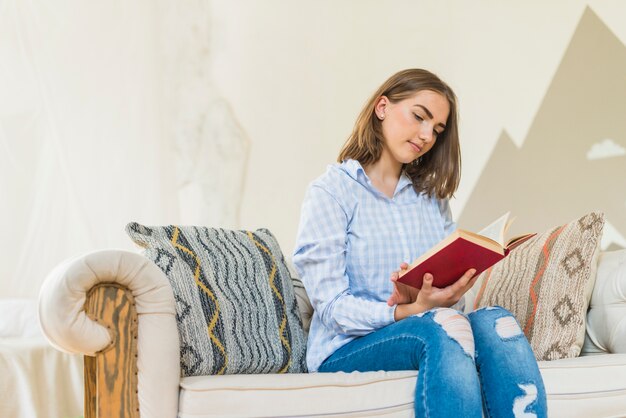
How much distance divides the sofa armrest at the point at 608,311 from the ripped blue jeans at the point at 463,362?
41cm

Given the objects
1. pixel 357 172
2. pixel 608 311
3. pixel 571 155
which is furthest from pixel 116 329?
pixel 571 155

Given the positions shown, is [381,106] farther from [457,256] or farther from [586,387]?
[586,387]

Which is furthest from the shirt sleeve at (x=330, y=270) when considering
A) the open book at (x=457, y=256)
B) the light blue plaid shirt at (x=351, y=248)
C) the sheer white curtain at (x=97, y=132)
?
the sheer white curtain at (x=97, y=132)

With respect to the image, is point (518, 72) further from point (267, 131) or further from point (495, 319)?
point (495, 319)

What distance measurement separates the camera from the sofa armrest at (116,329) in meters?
1.21

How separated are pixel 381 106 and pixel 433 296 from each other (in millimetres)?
550

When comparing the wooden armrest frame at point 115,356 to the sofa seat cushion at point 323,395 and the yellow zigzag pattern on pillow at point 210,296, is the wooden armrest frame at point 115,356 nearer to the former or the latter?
the sofa seat cushion at point 323,395

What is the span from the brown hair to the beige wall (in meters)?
1.32

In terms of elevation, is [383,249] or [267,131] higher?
[267,131]

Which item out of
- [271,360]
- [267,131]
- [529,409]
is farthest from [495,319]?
[267,131]

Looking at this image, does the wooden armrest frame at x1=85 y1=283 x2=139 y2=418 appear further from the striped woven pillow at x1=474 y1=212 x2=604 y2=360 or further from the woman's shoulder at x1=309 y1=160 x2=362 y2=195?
the striped woven pillow at x1=474 y1=212 x2=604 y2=360

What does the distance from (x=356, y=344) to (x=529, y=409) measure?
37 cm

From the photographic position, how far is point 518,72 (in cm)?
310

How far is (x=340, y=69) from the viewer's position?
3.35m
